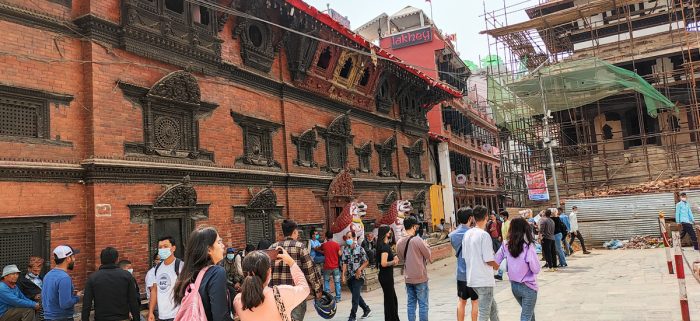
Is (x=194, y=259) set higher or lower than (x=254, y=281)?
higher

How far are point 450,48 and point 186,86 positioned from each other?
25398 mm

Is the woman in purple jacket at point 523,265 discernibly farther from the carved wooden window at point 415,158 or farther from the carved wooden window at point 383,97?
the carved wooden window at point 415,158

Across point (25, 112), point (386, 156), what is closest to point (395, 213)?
point (386, 156)

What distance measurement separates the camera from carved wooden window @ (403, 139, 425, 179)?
23.8 m

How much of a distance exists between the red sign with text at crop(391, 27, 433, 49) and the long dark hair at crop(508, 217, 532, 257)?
27363 millimetres

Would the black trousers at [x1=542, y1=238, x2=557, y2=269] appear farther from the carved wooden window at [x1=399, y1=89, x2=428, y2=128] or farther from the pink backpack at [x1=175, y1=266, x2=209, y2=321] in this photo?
the pink backpack at [x1=175, y1=266, x2=209, y2=321]

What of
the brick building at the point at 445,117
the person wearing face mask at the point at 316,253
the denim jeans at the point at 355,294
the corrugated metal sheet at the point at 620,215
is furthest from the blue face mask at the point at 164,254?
the brick building at the point at 445,117

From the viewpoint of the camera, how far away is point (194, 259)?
355 cm

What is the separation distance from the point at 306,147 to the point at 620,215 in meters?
12.5

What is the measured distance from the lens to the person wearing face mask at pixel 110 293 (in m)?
5.62

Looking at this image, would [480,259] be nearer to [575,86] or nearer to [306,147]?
[306,147]

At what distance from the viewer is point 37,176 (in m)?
8.58

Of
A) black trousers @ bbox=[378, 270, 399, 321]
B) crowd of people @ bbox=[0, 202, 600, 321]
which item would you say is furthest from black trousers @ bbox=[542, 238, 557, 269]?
black trousers @ bbox=[378, 270, 399, 321]

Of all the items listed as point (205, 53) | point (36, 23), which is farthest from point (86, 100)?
point (205, 53)
